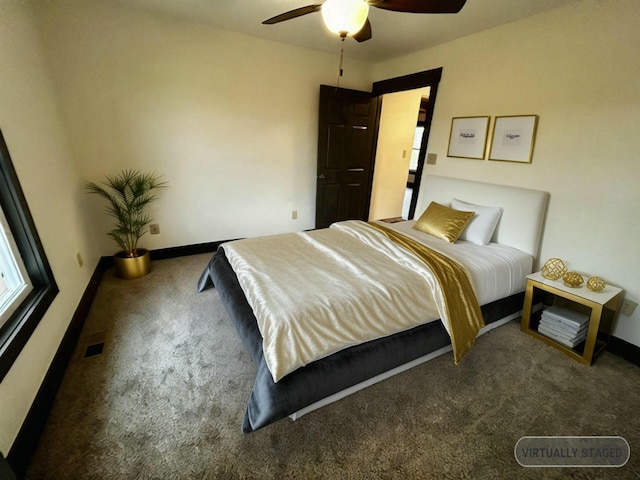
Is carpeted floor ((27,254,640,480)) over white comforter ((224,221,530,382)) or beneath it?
beneath

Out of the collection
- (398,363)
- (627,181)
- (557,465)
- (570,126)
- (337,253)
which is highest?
(570,126)

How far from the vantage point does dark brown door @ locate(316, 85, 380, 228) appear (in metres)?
3.71

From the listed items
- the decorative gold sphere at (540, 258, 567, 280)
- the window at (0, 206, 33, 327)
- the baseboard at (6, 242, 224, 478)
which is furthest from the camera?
the decorative gold sphere at (540, 258, 567, 280)

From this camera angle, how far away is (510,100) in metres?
2.53

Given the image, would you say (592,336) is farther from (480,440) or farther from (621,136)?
(621,136)

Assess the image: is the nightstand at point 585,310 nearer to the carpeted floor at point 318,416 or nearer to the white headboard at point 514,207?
the carpeted floor at point 318,416

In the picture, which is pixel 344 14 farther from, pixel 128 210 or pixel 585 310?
pixel 585 310

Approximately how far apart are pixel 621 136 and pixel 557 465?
2.15m

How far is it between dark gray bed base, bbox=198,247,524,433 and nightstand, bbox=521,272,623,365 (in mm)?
429

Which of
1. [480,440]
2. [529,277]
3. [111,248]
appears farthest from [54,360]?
[529,277]

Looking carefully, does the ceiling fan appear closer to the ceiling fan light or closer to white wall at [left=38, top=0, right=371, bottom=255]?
the ceiling fan light

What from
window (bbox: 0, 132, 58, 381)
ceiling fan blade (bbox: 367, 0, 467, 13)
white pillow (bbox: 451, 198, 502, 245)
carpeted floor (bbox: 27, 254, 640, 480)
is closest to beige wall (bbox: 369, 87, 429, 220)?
white pillow (bbox: 451, 198, 502, 245)

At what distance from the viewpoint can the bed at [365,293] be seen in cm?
136

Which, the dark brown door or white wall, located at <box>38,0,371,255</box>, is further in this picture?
the dark brown door
